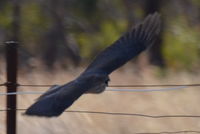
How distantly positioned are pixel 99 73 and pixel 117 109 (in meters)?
1.60

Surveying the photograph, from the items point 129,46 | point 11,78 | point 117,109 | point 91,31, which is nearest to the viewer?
point 11,78

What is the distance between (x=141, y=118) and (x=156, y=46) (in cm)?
542

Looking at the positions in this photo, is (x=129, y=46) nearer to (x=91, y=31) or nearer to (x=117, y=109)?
(x=117, y=109)

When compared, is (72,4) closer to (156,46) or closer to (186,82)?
(156,46)

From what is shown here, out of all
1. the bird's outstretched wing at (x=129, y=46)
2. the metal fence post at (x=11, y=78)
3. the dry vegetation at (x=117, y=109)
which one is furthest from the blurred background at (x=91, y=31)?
the metal fence post at (x=11, y=78)

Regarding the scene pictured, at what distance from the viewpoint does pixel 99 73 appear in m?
5.55

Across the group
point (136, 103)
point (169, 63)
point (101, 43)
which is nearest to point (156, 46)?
point (169, 63)

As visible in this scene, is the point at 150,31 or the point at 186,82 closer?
the point at 150,31

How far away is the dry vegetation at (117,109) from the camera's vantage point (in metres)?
6.50

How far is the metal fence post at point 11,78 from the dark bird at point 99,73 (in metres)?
0.30

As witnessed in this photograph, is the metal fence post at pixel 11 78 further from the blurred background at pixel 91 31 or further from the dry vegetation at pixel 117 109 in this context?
the blurred background at pixel 91 31

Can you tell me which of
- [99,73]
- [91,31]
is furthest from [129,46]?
[91,31]

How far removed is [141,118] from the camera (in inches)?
270

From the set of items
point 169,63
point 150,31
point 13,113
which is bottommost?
point 169,63
